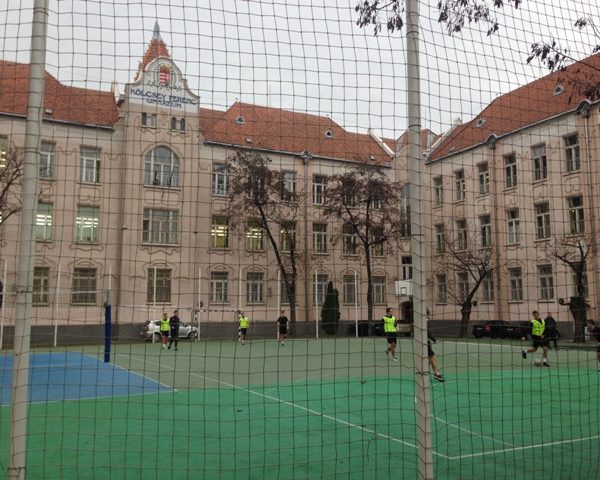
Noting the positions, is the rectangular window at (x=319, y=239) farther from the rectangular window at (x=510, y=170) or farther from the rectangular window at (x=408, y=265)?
the rectangular window at (x=510, y=170)

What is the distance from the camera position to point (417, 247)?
407 centimetres

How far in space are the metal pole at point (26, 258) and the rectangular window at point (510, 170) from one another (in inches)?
Answer: 198

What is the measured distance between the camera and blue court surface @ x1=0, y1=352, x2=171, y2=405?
34.8 ft

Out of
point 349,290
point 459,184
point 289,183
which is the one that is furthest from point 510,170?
point 349,290

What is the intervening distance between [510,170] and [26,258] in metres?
6.79

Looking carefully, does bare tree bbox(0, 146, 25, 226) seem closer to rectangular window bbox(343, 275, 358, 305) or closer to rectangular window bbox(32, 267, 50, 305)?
rectangular window bbox(32, 267, 50, 305)

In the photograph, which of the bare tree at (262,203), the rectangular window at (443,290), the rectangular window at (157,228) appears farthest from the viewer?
the rectangular window at (443,290)

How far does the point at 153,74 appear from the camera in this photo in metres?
5.52

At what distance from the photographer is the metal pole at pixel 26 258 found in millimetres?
3535

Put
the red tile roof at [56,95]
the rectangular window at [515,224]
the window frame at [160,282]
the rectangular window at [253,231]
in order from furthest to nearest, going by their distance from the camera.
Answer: the rectangular window at [253,231] < the window frame at [160,282] < the rectangular window at [515,224] < the red tile roof at [56,95]

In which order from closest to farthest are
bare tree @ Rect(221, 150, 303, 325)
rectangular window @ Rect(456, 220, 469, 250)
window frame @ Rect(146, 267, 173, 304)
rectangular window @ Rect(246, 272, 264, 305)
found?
rectangular window @ Rect(456, 220, 469, 250)
bare tree @ Rect(221, 150, 303, 325)
window frame @ Rect(146, 267, 173, 304)
rectangular window @ Rect(246, 272, 264, 305)

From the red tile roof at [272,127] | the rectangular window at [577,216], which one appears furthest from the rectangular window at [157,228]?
the rectangular window at [577,216]

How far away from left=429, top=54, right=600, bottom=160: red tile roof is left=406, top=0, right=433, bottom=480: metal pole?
1414 mm

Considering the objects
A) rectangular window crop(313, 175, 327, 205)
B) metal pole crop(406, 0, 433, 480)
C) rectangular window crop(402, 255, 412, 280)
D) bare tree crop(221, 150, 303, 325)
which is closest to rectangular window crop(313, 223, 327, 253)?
bare tree crop(221, 150, 303, 325)
